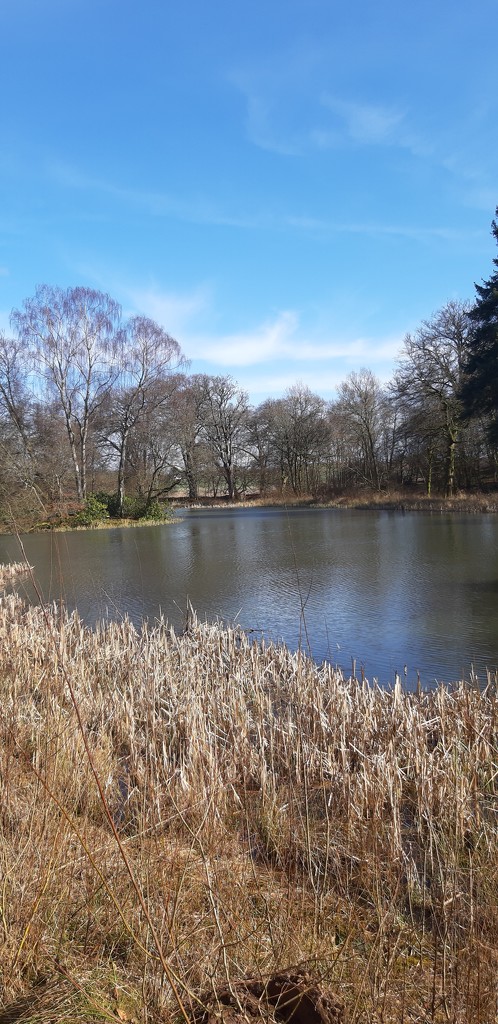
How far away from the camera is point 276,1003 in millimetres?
1613

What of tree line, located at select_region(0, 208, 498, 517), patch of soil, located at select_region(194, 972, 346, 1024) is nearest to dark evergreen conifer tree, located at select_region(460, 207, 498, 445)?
tree line, located at select_region(0, 208, 498, 517)

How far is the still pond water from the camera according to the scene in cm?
787

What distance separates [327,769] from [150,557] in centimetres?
1556

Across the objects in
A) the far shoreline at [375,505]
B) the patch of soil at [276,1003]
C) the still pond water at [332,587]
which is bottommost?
the still pond water at [332,587]

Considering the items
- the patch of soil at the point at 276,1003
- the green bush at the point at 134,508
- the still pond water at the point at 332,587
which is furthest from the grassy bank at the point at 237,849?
the green bush at the point at 134,508

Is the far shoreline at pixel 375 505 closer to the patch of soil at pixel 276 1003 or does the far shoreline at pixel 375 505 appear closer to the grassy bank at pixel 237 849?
the grassy bank at pixel 237 849

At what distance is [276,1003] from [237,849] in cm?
125

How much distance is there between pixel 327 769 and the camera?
385cm

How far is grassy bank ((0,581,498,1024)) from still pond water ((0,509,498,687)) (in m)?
0.92

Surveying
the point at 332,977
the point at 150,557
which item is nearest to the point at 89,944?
the point at 332,977

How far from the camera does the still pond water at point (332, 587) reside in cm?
787

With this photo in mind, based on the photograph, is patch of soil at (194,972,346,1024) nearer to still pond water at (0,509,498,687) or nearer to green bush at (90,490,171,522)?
still pond water at (0,509,498,687)

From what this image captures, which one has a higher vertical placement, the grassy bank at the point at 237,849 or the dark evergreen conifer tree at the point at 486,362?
the dark evergreen conifer tree at the point at 486,362

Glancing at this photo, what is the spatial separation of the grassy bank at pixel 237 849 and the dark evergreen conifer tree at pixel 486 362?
21076 millimetres
